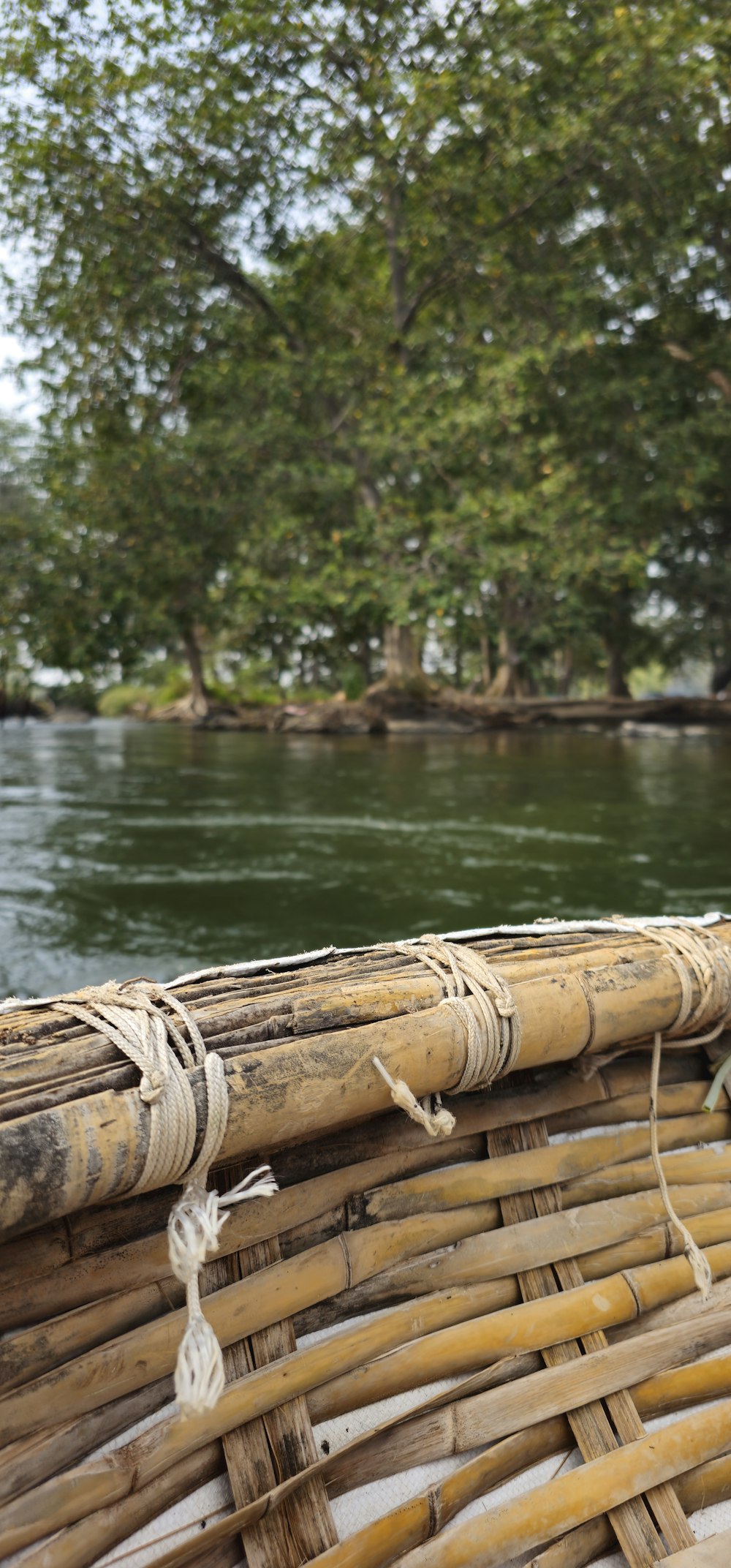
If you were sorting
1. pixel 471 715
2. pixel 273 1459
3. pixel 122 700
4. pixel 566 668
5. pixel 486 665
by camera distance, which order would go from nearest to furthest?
1. pixel 273 1459
2. pixel 471 715
3. pixel 486 665
4. pixel 566 668
5. pixel 122 700

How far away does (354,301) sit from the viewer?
12.4m

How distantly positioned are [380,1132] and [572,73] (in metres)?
13.1

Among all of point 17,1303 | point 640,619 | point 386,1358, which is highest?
point 640,619

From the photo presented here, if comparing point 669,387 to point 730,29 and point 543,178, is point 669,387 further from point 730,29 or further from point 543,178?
point 730,29

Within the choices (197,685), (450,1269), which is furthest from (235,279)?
(450,1269)

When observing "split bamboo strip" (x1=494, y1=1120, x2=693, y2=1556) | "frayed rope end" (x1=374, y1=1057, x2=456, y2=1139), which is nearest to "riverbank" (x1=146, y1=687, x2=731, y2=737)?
"split bamboo strip" (x1=494, y1=1120, x2=693, y2=1556)

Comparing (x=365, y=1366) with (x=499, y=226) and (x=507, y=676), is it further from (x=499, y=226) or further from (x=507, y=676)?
(x=507, y=676)

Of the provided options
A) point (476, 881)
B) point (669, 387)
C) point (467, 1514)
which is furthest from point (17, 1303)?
point (669, 387)

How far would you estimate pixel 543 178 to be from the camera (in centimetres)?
1120

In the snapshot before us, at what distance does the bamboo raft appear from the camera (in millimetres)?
938

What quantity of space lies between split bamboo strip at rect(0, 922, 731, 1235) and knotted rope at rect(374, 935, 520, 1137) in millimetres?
17

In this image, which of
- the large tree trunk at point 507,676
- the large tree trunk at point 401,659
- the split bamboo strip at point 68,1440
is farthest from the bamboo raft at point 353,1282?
the large tree trunk at point 507,676

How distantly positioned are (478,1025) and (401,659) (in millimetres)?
14517

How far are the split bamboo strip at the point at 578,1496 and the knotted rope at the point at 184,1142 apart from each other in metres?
0.33
